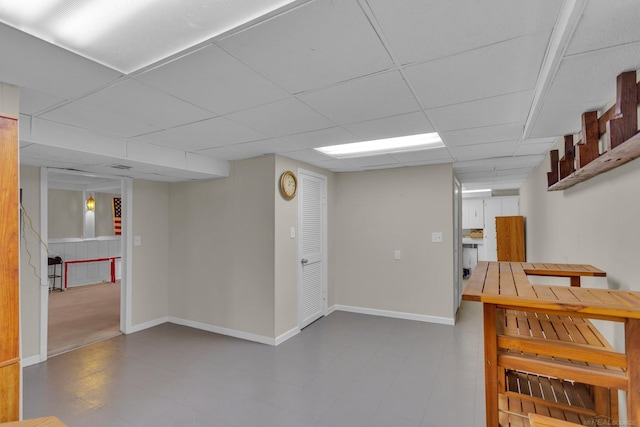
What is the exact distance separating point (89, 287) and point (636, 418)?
8.71 m

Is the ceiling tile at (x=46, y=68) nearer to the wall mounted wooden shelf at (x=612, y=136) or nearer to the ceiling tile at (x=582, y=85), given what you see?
the ceiling tile at (x=582, y=85)

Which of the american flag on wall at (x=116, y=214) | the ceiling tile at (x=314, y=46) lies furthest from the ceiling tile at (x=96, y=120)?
the american flag on wall at (x=116, y=214)

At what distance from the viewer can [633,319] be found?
115 centimetres

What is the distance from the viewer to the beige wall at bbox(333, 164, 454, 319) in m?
4.25

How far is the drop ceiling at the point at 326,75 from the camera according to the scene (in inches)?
47.2

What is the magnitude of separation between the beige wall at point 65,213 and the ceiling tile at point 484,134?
8850 mm

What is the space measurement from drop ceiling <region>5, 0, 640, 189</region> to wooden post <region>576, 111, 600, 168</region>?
79 mm

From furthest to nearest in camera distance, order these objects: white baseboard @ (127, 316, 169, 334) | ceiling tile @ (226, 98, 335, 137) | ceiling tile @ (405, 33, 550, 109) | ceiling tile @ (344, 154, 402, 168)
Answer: white baseboard @ (127, 316, 169, 334) < ceiling tile @ (344, 154, 402, 168) < ceiling tile @ (226, 98, 335, 137) < ceiling tile @ (405, 33, 550, 109)

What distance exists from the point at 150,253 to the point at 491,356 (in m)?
4.25

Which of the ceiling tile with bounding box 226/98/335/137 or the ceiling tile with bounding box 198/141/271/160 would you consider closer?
the ceiling tile with bounding box 226/98/335/137

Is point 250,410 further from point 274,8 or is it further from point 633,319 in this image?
point 274,8

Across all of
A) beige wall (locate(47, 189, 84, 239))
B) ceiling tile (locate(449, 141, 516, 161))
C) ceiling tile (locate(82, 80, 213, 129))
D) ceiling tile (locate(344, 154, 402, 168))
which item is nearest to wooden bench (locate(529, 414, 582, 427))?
ceiling tile (locate(82, 80, 213, 129))

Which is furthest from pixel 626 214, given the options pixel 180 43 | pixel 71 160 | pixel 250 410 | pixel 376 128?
pixel 71 160

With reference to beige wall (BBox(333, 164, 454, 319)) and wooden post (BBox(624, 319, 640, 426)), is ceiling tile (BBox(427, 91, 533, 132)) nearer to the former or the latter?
wooden post (BBox(624, 319, 640, 426))
